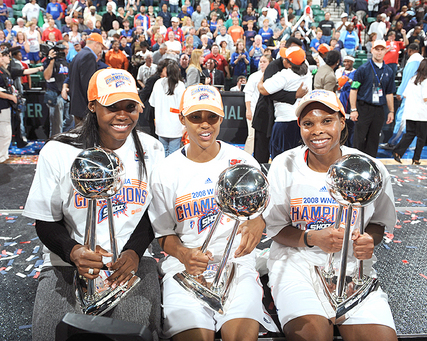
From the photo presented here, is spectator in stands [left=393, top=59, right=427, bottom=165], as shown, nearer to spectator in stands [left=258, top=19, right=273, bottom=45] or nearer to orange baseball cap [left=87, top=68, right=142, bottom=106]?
orange baseball cap [left=87, top=68, right=142, bottom=106]

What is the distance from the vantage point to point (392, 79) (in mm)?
5223

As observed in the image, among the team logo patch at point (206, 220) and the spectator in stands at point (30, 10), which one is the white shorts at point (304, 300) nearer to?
the team logo patch at point (206, 220)

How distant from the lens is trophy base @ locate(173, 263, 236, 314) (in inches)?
56.9

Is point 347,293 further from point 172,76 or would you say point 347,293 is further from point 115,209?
point 172,76

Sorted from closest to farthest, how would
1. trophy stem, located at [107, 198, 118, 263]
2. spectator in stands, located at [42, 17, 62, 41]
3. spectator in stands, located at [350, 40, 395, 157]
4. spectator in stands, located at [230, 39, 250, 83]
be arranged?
trophy stem, located at [107, 198, 118, 263], spectator in stands, located at [350, 40, 395, 157], spectator in stands, located at [230, 39, 250, 83], spectator in stands, located at [42, 17, 62, 41]

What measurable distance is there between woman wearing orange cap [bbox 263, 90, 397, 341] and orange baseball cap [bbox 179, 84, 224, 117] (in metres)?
0.39

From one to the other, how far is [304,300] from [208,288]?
42 cm

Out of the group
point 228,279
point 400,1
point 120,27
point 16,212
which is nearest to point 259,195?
point 228,279

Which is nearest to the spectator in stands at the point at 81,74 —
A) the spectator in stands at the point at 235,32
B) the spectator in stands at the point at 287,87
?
the spectator in stands at the point at 287,87

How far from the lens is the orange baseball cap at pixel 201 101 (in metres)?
1.73

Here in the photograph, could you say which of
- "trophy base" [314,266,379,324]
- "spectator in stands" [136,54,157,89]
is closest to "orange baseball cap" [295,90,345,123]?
"trophy base" [314,266,379,324]

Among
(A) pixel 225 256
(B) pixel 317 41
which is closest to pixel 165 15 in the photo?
(B) pixel 317 41

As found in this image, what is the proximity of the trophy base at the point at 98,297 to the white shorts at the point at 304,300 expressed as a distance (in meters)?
0.65

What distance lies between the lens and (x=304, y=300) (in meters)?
1.59
